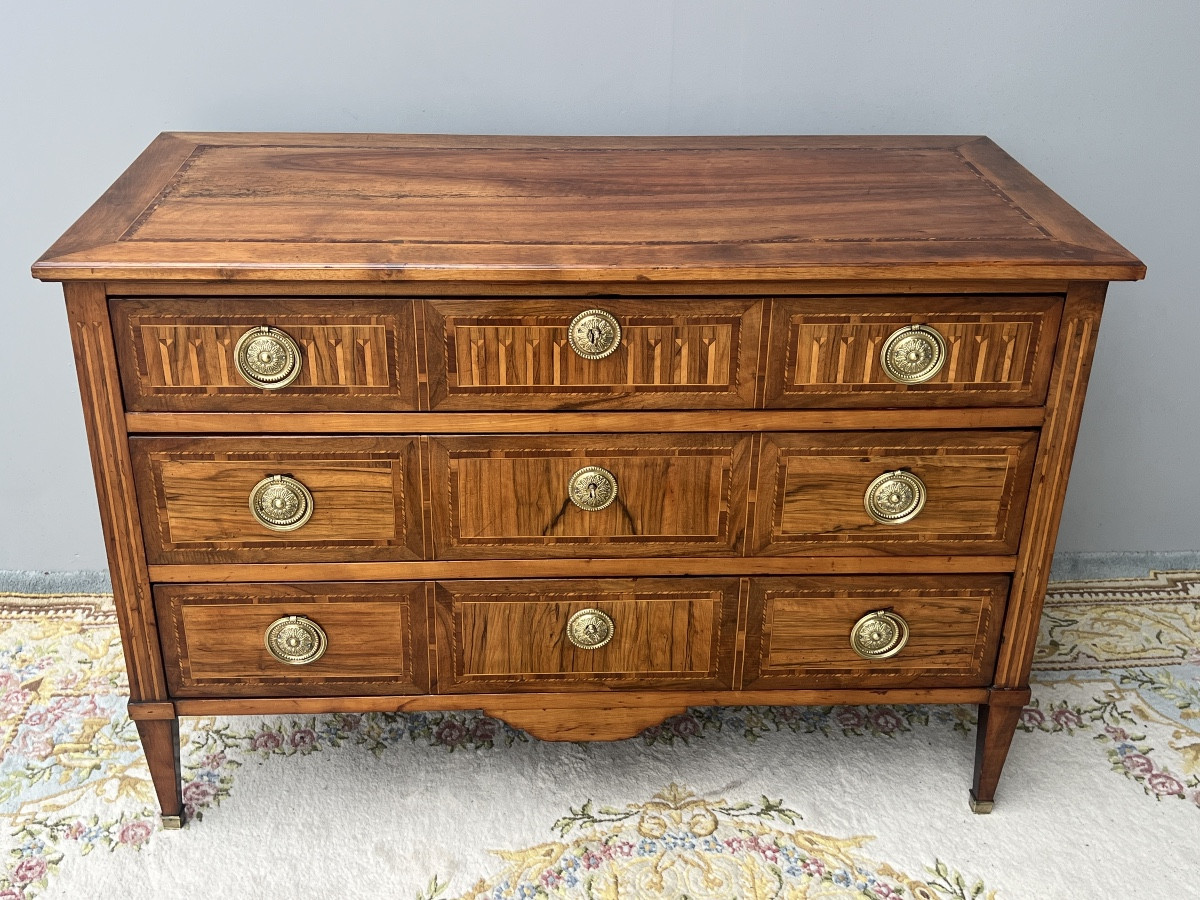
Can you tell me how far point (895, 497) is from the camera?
1378mm

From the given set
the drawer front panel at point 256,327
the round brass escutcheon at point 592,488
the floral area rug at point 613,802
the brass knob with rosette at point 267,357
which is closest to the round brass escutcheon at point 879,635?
the floral area rug at point 613,802

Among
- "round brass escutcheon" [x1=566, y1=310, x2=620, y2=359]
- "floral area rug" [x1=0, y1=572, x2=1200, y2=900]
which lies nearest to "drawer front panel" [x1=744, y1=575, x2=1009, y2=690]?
"floral area rug" [x1=0, y1=572, x2=1200, y2=900]

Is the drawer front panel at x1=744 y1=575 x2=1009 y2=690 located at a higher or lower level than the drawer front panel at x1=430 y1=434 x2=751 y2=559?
lower

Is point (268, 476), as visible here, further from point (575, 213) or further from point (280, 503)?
point (575, 213)

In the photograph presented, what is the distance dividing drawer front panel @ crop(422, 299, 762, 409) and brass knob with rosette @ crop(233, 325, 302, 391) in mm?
148

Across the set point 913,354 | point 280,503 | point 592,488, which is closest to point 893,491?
point 913,354

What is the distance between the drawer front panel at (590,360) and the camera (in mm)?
1266

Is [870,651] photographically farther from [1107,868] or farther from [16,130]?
[16,130]

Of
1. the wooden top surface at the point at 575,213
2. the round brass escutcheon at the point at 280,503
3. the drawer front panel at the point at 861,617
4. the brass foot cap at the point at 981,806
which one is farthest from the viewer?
the brass foot cap at the point at 981,806

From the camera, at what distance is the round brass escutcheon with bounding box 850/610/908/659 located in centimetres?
145

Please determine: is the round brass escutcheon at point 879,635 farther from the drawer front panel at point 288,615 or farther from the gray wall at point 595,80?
the gray wall at point 595,80

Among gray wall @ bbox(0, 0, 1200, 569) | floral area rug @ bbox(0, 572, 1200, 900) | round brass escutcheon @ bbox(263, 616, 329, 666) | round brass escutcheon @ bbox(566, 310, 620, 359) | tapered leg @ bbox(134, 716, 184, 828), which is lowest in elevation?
floral area rug @ bbox(0, 572, 1200, 900)

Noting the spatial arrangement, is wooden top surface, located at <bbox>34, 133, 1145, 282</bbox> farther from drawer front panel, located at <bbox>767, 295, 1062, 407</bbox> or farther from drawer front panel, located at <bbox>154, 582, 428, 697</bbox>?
drawer front panel, located at <bbox>154, 582, 428, 697</bbox>

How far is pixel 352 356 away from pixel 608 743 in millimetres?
726
